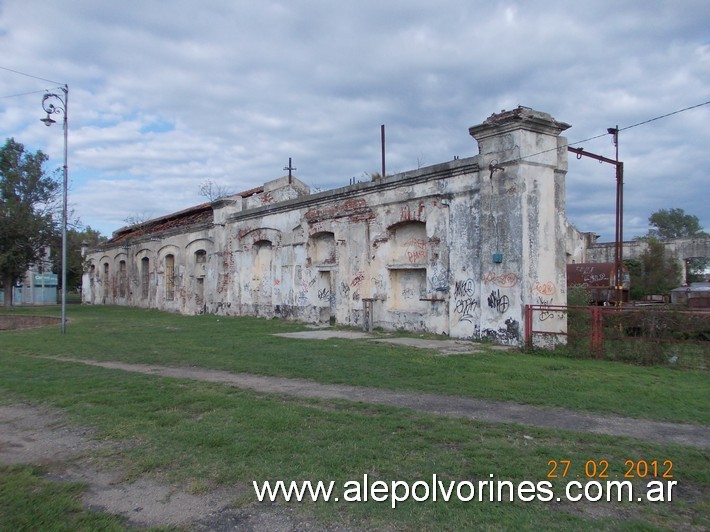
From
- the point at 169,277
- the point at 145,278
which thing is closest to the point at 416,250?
the point at 169,277

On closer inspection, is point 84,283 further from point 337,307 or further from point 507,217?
point 507,217

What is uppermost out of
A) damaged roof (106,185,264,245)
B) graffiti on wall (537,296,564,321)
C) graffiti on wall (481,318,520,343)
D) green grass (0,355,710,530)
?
damaged roof (106,185,264,245)

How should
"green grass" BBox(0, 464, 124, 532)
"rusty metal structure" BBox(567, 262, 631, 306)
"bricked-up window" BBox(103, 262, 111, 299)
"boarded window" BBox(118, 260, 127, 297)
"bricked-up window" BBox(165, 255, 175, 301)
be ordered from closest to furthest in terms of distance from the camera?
"green grass" BBox(0, 464, 124, 532) < "rusty metal structure" BBox(567, 262, 631, 306) < "bricked-up window" BBox(165, 255, 175, 301) < "boarded window" BBox(118, 260, 127, 297) < "bricked-up window" BBox(103, 262, 111, 299)

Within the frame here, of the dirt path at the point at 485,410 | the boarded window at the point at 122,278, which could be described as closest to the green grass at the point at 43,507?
the dirt path at the point at 485,410

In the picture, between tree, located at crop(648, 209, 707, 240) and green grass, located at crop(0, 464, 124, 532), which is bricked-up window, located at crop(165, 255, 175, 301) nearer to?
green grass, located at crop(0, 464, 124, 532)

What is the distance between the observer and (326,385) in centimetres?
840

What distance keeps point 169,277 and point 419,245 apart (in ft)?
62.5

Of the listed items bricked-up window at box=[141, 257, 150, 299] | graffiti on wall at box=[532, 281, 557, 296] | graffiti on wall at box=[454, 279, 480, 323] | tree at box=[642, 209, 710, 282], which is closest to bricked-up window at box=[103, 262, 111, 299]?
bricked-up window at box=[141, 257, 150, 299]

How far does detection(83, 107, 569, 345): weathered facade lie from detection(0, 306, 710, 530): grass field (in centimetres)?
264

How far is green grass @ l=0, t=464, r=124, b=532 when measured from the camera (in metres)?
3.74

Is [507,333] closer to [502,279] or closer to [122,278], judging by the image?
[502,279]

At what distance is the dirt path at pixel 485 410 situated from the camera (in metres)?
5.89

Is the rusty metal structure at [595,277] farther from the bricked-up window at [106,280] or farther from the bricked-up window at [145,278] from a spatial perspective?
the bricked-up window at [106,280]

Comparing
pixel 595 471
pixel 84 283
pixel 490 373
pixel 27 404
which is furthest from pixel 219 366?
pixel 84 283
